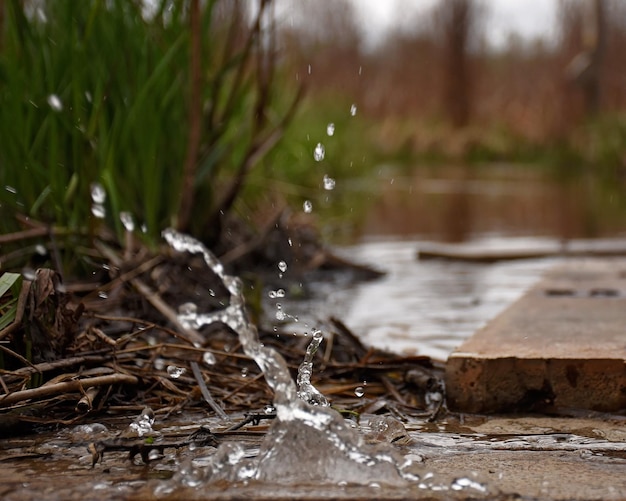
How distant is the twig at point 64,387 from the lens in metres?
1.63

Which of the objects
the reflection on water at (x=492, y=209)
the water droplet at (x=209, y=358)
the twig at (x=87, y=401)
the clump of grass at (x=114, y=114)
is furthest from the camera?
the reflection on water at (x=492, y=209)

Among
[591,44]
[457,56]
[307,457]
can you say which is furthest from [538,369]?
[457,56]

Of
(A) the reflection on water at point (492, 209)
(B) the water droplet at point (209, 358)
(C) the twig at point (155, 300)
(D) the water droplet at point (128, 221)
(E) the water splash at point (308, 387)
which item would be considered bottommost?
(E) the water splash at point (308, 387)

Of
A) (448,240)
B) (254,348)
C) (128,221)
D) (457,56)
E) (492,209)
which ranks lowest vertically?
(254,348)

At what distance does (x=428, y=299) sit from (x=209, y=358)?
4.30ft

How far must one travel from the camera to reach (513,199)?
358 inches

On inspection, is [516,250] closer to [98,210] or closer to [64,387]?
[98,210]

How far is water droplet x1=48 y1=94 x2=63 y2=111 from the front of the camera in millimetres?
2666

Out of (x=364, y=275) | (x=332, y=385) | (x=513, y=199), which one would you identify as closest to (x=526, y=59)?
(x=513, y=199)

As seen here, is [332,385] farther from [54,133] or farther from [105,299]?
[54,133]

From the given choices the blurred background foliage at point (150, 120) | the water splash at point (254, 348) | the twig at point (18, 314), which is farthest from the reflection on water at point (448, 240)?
the twig at point (18, 314)

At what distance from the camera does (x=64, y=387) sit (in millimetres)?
1713

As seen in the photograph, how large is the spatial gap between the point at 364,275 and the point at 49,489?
271cm

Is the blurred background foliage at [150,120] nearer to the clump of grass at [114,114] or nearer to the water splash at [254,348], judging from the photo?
the clump of grass at [114,114]
